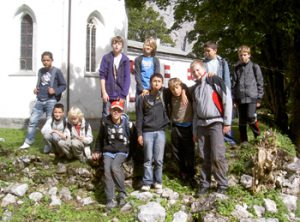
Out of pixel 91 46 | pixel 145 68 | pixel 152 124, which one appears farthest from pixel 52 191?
pixel 91 46

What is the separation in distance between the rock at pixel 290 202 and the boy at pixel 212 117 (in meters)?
1.20

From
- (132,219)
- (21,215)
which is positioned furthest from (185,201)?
(21,215)

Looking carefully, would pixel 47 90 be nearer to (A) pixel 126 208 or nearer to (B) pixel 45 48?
(A) pixel 126 208

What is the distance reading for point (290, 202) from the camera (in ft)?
24.4

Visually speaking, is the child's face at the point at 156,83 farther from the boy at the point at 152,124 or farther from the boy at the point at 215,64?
the boy at the point at 215,64

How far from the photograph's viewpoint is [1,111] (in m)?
14.2

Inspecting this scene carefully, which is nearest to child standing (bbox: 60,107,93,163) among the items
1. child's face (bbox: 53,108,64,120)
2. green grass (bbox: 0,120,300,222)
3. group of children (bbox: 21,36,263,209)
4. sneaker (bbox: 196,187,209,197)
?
group of children (bbox: 21,36,263,209)

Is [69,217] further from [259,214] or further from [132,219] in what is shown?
[259,214]

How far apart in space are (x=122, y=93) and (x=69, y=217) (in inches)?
95.8

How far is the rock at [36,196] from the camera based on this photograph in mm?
7476

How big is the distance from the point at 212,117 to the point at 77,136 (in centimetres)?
248

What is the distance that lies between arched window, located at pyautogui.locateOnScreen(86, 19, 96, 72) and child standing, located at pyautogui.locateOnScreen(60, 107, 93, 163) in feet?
24.0

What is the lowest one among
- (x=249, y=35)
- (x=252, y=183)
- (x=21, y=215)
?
(x=21, y=215)

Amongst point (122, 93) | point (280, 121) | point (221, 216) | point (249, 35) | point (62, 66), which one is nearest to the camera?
point (221, 216)
